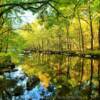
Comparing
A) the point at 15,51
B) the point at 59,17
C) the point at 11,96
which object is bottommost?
the point at 11,96

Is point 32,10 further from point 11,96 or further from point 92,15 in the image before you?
point 92,15

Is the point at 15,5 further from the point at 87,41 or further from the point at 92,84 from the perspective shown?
the point at 87,41

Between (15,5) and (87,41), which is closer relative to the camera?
(15,5)

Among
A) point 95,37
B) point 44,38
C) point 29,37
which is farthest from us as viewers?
point 29,37

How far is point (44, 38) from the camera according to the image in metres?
116

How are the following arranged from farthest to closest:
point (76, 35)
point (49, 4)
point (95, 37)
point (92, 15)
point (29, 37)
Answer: point (29, 37) → point (76, 35) → point (95, 37) → point (92, 15) → point (49, 4)

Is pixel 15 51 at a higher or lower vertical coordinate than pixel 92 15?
lower

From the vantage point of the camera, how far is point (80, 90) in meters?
19.9

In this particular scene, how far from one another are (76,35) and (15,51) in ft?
188

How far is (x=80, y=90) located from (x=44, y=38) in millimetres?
96575

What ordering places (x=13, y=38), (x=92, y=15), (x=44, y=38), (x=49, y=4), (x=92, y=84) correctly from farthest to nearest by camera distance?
(x=44, y=38)
(x=92, y=15)
(x=13, y=38)
(x=92, y=84)
(x=49, y=4)

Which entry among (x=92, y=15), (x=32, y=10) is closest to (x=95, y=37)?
(x=92, y=15)

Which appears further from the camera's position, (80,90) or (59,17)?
(80,90)

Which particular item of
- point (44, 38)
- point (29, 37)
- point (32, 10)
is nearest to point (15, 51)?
point (32, 10)
